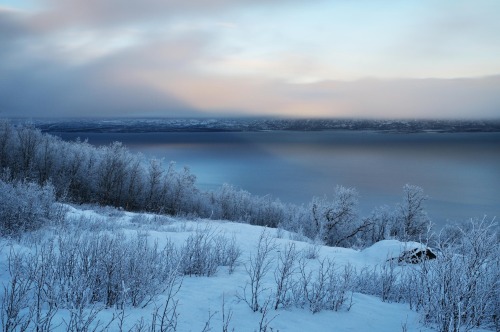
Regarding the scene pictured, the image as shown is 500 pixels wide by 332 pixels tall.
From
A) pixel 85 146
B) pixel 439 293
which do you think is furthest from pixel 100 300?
pixel 85 146

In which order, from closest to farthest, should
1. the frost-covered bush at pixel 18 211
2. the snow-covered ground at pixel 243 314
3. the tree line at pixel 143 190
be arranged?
the snow-covered ground at pixel 243 314
the frost-covered bush at pixel 18 211
the tree line at pixel 143 190

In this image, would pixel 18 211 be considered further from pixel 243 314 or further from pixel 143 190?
→ pixel 143 190

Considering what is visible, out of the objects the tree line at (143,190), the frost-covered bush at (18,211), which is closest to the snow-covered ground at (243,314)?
the frost-covered bush at (18,211)

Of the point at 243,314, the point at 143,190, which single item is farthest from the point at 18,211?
the point at 143,190

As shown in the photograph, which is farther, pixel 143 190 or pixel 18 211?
pixel 143 190

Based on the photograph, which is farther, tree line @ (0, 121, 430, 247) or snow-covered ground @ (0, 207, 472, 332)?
tree line @ (0, 121, 430, 247)

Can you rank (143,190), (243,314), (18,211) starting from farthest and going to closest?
(143,190), (18,211), (243,314)

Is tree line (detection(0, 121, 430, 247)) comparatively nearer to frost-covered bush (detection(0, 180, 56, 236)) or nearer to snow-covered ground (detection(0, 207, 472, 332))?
frost-covered bush (detection(0, 180, 56, 236))

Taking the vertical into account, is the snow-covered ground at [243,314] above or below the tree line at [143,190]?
above

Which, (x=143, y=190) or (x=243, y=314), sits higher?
(x=243, y=314)

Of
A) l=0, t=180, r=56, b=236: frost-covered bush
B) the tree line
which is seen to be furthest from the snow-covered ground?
the tree line

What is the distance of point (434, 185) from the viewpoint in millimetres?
107375

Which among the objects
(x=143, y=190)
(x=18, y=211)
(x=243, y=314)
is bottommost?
(x=143, y=190)

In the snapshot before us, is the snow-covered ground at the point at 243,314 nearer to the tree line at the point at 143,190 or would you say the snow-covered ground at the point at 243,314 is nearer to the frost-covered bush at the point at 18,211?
the frost-covered bush at the point at 18,211
